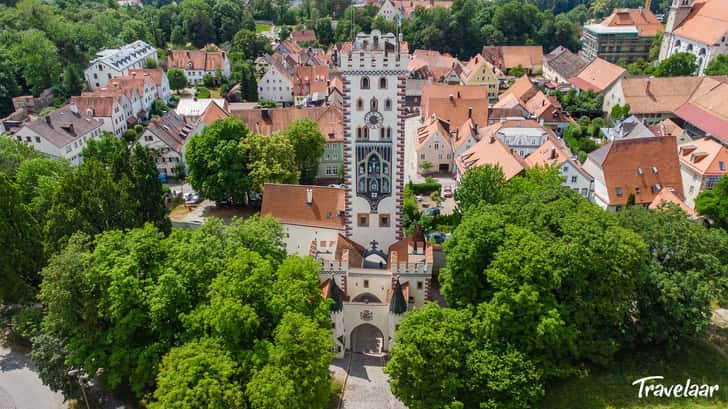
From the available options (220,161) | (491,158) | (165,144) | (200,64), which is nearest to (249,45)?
(200,64)

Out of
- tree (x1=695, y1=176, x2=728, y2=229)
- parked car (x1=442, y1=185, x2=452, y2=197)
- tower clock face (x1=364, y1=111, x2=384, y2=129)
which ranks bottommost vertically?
parked car (x1=442, y1=185, x2=452, y2=197)

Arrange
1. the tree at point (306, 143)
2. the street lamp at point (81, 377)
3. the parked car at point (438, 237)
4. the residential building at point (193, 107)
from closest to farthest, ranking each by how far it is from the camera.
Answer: the street lamp at point (81, 377), the parked car at point (438, 237), the tree at point (306, 143), the residential building at point (193, 107)

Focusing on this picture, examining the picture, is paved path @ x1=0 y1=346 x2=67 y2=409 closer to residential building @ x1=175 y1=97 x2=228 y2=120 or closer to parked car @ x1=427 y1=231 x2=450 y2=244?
parked car @ x1=427 y1=231 x2=450 y2=244

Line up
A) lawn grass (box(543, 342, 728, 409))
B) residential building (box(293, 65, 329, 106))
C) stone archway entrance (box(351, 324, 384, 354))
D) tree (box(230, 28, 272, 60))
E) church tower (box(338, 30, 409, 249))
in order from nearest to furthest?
lawn grass (box(543, 342, 728, 409)) → church tower (box(338, 30, 409, 249)) → stone archway entrance (box(351, 324, 384, 354)) → residential building (box(293, 65, 329, 106)) → tree (box(230, 28, 272, 60))

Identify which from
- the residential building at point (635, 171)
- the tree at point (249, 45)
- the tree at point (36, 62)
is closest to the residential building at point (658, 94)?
the residential building at point (635, 171)

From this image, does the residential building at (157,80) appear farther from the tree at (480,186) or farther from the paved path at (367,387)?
the paved path at (367,387)

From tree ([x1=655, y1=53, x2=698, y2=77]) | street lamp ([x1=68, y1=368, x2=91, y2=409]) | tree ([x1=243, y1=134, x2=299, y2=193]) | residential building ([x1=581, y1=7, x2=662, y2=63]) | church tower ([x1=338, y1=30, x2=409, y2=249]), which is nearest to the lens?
street lamp ([x1=68, y1=368, x2=91, y2=409])

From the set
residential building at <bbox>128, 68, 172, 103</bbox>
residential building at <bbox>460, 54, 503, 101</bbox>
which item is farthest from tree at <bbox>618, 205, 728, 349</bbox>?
residential building at <bbox>128, 68, 172, 103</bbox>
